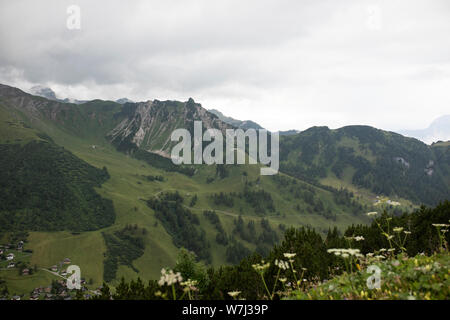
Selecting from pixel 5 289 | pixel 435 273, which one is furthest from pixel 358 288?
pixel 5 289

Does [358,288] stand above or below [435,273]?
below

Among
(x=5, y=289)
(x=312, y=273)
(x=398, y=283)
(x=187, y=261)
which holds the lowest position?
(x=5, y=289)

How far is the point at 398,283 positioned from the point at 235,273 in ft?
71.4
